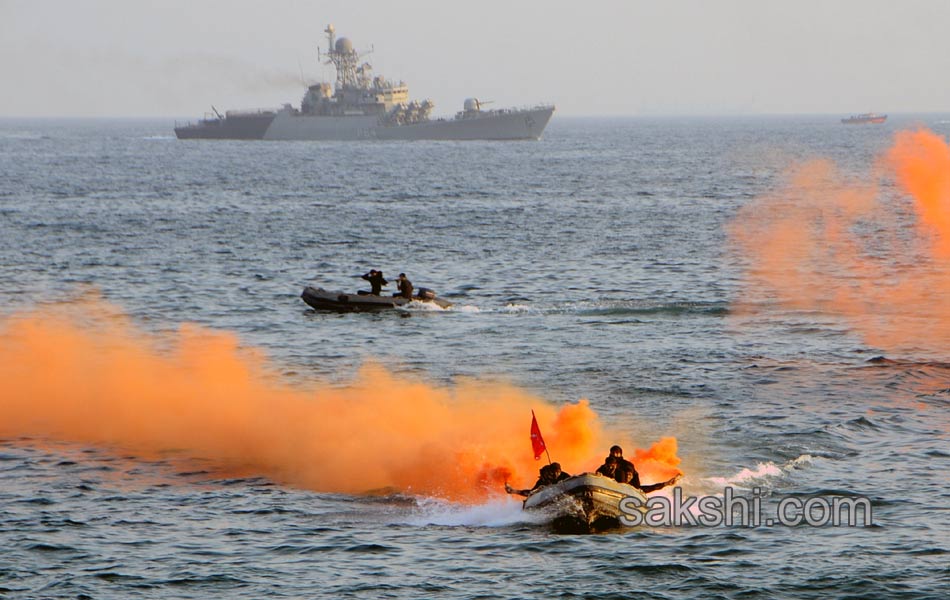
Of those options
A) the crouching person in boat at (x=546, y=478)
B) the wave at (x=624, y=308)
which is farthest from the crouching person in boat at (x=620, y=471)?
the wave at (x=624, y=308)

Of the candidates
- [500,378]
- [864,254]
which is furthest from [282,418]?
[864,254]

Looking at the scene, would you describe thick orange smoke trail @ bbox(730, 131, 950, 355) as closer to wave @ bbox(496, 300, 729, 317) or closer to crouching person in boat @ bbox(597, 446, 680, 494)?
wave @ bbox(496, 300, 729, 317)

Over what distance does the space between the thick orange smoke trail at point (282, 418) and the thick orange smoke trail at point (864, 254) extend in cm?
1874

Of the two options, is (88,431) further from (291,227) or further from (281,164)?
(281,164)

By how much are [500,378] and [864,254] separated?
3716 cm

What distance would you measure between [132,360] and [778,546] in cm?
2699

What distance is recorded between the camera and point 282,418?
126ft

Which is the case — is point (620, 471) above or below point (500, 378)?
above

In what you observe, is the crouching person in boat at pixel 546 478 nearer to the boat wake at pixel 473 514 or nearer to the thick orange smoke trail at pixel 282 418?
the boat wake at pixel 473 514

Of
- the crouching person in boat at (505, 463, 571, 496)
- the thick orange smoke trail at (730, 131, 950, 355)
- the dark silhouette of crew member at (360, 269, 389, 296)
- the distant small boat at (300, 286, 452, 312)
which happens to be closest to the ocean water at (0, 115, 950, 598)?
the distant small boat at (300, 286, 452, 312)

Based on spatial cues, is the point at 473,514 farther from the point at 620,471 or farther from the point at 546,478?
the point at 620,471

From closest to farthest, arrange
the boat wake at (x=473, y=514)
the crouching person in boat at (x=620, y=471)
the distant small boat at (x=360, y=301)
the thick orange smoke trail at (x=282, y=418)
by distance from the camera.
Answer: the crouching person in boat at (x=620, y=471) → the boat wake at (x=473, y=514) → the thick orange smoke trail at (x=282, y=418) → the distant small boat at (x=360, y=301)

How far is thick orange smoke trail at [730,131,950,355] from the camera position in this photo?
54.4 metres

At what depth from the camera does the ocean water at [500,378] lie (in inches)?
1022
